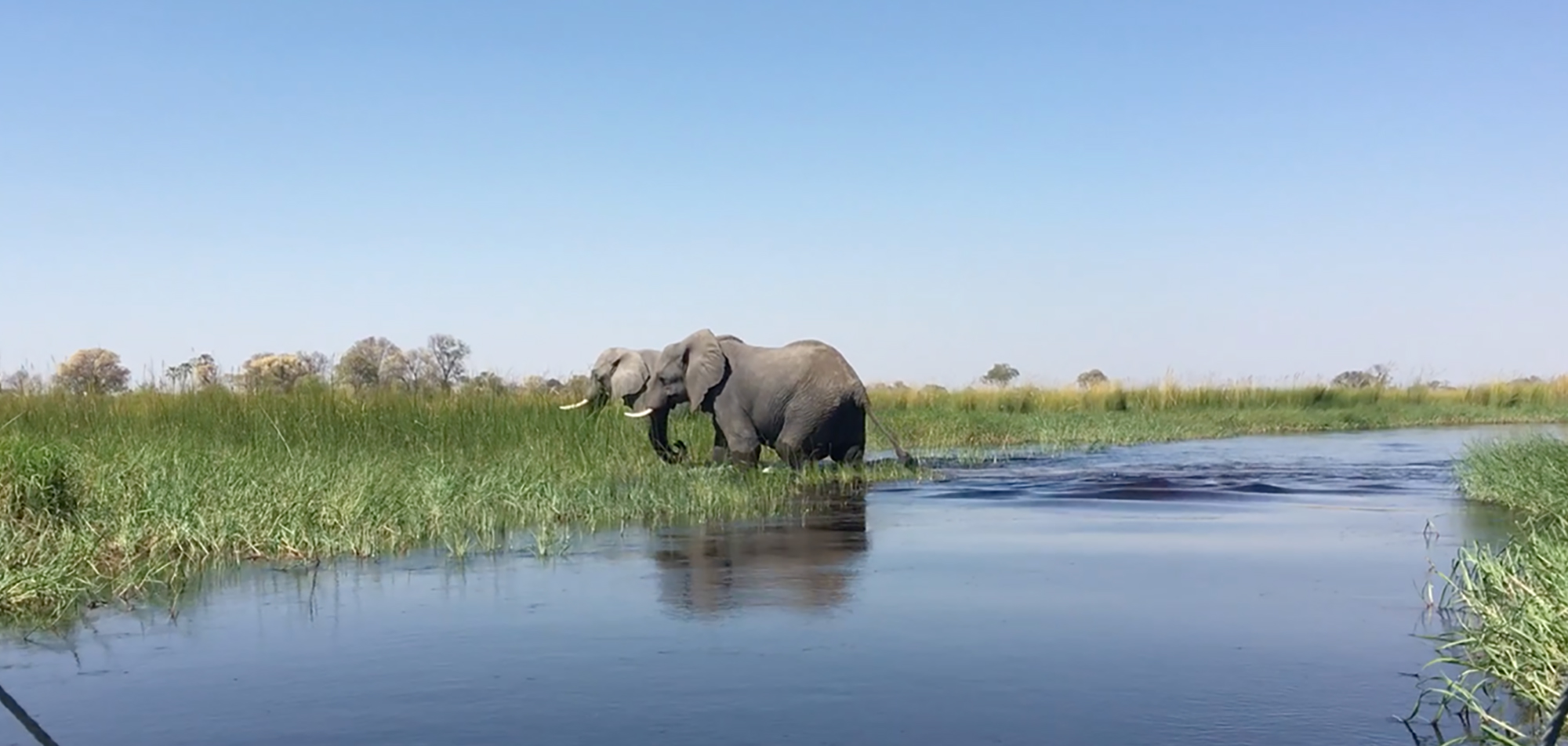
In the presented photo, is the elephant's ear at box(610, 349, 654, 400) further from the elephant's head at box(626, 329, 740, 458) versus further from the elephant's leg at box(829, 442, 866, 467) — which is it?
the elephant's leg at box(829, 442, 866, 467)

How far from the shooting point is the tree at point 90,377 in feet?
48.6

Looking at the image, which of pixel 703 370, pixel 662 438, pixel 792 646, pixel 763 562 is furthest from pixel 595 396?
pixel 792 646

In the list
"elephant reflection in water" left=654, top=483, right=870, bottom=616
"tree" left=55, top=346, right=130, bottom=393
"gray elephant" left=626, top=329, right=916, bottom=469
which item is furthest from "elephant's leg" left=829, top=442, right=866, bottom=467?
"tree" left=55, top=346, right=130, bottom=393

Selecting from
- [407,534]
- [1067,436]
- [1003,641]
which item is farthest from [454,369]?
[1003,641]

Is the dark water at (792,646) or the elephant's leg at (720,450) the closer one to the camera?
the dark water at (792,646)

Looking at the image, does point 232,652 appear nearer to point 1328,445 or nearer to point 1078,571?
point 1078,571

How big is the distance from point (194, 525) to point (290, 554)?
66 cm

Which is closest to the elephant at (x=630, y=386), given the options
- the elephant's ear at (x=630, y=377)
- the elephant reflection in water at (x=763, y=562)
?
the elephant's ear at (x=630, y=377)

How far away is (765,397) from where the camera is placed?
15.4 metres

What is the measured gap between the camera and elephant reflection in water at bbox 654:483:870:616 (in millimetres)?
7414

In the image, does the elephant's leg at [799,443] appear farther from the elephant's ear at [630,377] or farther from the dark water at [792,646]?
the dark water at [792,646]

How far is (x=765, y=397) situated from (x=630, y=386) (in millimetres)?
2187

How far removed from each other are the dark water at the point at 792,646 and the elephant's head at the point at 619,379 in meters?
6.60

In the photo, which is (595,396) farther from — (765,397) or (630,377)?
(765,397)
